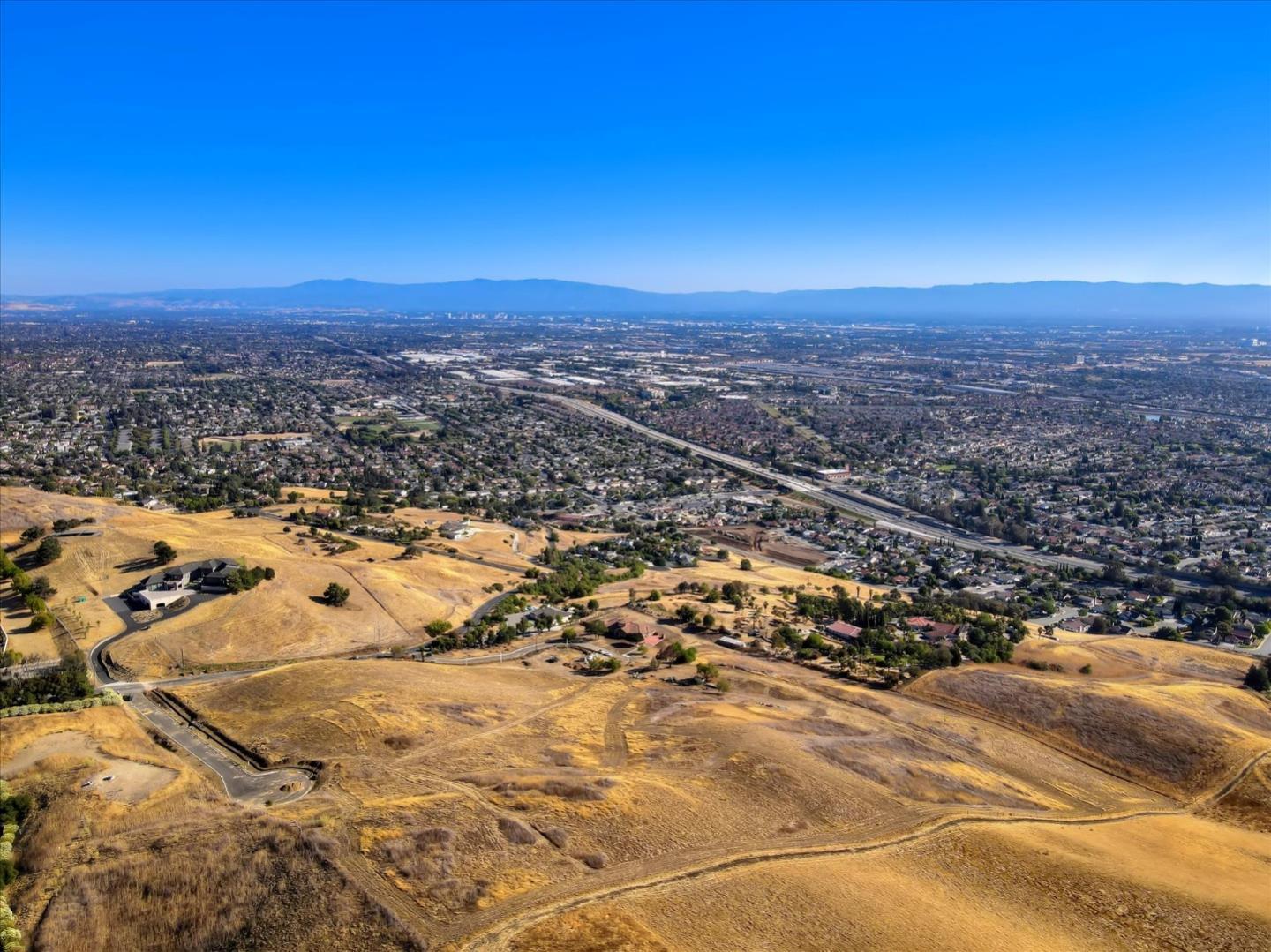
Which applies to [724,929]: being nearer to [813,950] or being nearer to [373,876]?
[813,950]

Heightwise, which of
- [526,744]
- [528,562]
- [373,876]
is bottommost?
[528,562]

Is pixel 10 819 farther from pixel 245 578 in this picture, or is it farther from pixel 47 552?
pixel 47 552

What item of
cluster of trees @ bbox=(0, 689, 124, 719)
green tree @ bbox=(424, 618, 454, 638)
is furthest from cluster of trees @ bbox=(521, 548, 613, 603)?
cluster of trees @ bbox=(0, 689, 124, 719)

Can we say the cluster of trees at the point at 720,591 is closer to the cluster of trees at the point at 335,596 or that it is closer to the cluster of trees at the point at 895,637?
the cluster of trees at the point at 895,637

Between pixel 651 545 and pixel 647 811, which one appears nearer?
pixel 647 811

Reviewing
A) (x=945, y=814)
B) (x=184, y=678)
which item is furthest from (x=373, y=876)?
(x=184, y=678)

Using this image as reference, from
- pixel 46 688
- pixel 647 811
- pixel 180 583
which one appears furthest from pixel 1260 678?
pixel 180 583
